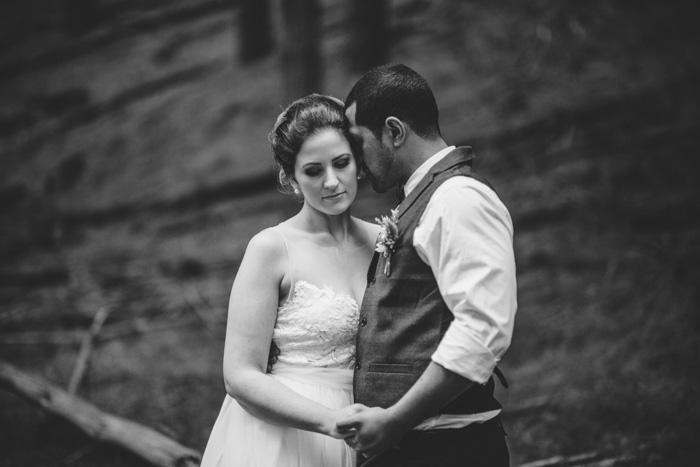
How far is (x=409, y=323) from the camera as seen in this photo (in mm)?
2447

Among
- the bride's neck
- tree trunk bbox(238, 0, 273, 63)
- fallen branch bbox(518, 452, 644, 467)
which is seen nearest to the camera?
the bride's neck

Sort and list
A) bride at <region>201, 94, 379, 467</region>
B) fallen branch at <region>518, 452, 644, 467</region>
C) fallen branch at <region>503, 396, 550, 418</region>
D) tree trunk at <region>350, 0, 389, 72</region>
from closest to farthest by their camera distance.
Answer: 1. bride at <region>201, 94, 379, 467</region>
2. fallen branch at <region>518, 452, 644, 467</region>
3. fallen branch at <region>503, 396, 550, 418</region>
4. tree trunk at <region>350, 0, 389, 72</region>

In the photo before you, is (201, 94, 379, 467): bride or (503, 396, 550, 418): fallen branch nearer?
(201, 94, 379, 467): bride

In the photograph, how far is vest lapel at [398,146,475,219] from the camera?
256 cm

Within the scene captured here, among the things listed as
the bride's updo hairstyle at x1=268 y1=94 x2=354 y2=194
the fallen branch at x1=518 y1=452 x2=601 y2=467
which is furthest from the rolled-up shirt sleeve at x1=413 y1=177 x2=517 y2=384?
the fallen branch at x1=518 y1=452 x2=601 y2=467

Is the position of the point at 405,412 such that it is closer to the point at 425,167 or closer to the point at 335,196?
the point at 425,167

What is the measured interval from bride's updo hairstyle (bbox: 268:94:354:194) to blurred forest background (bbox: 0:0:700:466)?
8.20 feet

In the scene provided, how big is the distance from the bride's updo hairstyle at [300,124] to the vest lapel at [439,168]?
0.47 m

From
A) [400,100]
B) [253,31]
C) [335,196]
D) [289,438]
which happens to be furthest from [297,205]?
[253,31]

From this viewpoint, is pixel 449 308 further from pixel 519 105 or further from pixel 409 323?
pixel 519 105

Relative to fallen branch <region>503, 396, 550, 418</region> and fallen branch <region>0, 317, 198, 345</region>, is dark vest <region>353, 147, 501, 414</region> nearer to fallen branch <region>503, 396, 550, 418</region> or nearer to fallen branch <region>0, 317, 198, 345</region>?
fallen branch <region>503, 396, 550, 418</region>

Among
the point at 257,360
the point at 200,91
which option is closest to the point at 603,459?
the point at 257,360

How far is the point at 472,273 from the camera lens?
2.25 metres

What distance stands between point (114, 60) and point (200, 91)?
248 centimetres
